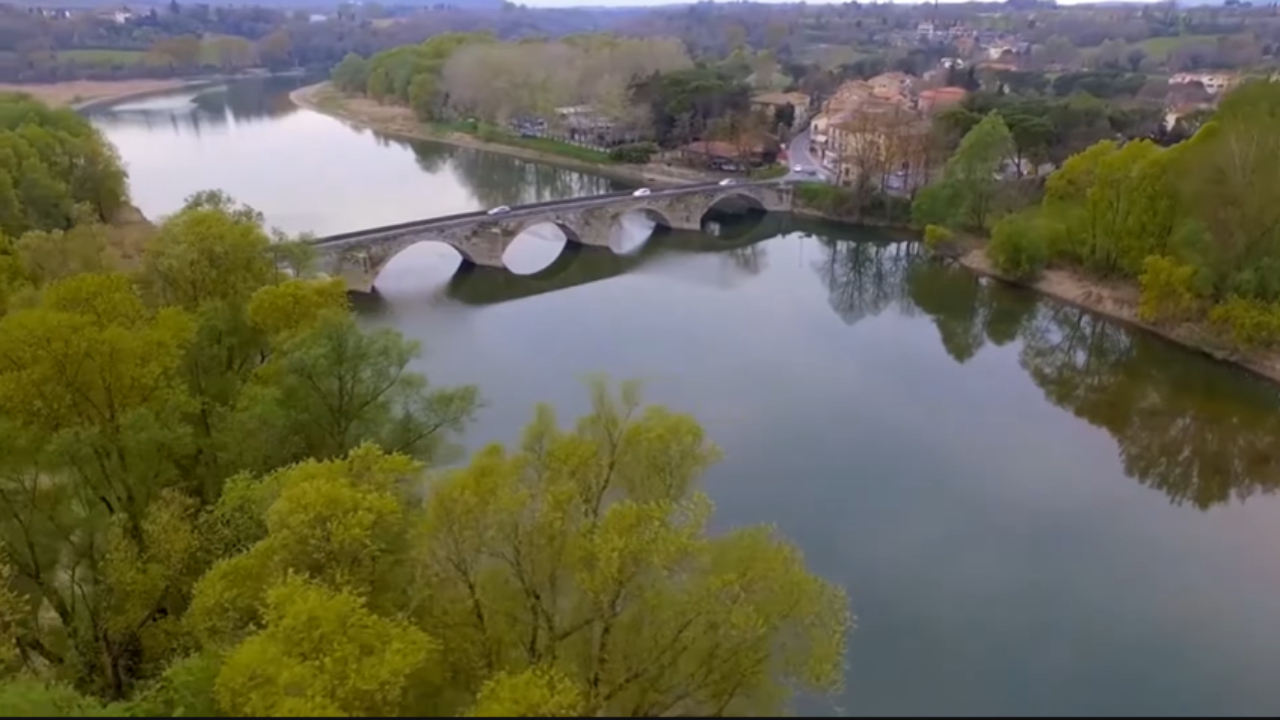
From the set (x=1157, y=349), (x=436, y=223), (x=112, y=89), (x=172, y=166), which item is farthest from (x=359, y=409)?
(x=112, y=89)

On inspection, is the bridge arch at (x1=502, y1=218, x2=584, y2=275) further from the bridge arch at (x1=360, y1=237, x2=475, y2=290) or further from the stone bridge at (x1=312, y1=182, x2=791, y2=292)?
the bridge arch at (x1=360, y1=237, x2=475, y2=290)

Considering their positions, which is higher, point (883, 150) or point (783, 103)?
point (783, 103)

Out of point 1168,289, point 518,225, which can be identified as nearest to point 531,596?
point 1168,289

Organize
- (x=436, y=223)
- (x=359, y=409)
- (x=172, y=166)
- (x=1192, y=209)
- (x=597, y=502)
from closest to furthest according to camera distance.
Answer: (x=597, y=502) → (x=359, y=409) → (x=1192, y=209) → (x=436, y=223) → (x=172, y=166)

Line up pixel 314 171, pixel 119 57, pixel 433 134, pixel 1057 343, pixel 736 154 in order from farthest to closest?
1. pixel 119 57
2. pixel 433 134
3. pixel 314 171
4. pixel 736 154
5. pixel 1057 343

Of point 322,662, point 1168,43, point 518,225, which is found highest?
point 1168,43

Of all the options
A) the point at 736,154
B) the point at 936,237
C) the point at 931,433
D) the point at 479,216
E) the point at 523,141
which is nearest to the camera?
the point at 931,433

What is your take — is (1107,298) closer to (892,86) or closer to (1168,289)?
(1168,289)

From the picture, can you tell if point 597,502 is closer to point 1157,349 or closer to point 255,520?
point 255,520
